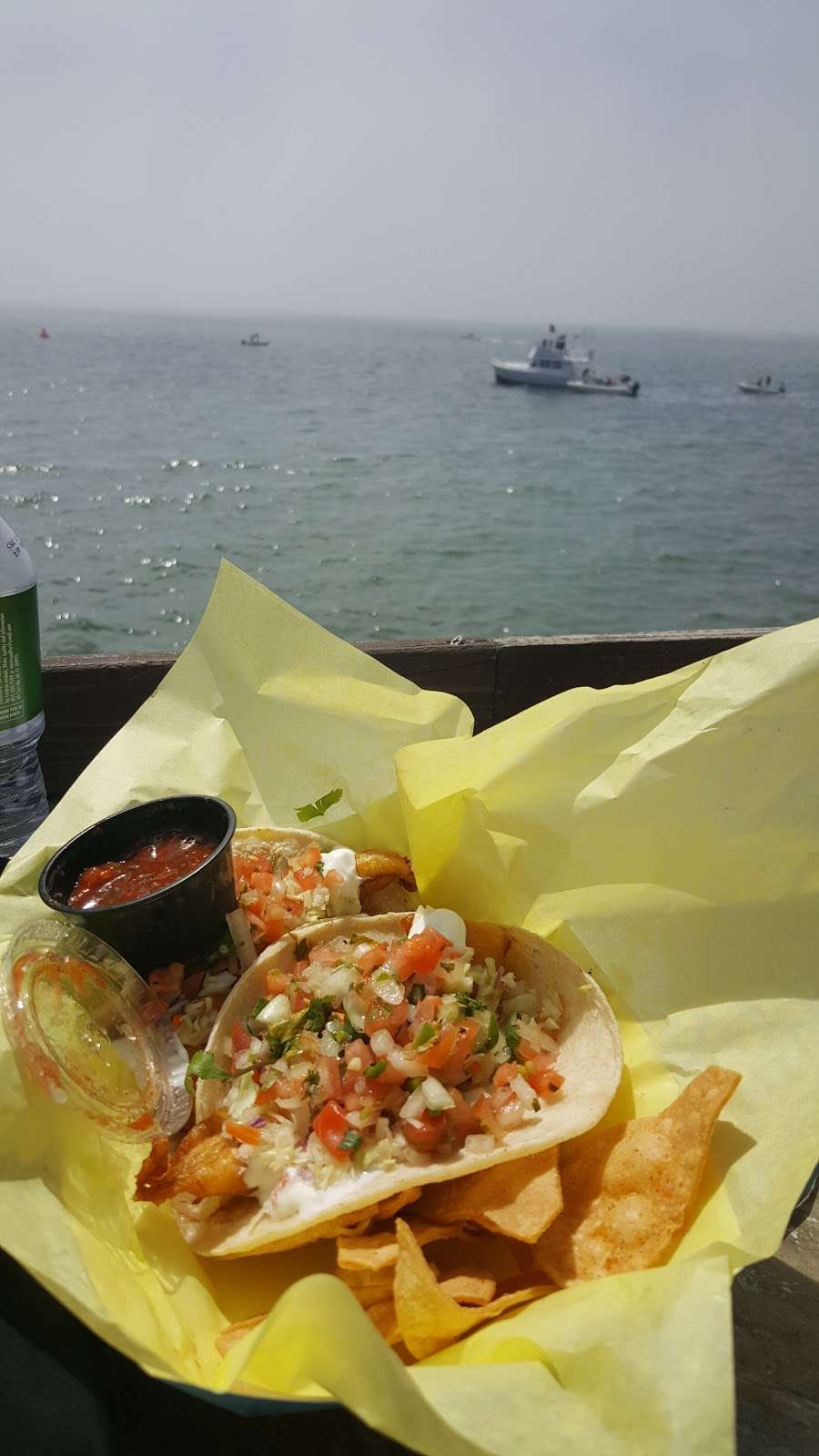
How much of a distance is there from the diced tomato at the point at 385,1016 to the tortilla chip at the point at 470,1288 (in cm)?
51

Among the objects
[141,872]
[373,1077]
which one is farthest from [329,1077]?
[141,872]

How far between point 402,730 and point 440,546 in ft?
82.8

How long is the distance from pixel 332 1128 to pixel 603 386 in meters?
75.0

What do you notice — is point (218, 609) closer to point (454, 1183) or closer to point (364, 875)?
point (364, 875)

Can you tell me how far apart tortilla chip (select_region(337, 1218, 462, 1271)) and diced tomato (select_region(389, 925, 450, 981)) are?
0.52 meters

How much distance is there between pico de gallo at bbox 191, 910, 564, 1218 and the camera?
2.04 meters

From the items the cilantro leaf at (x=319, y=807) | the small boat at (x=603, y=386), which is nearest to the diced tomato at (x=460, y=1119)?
the cilantro leaf at (x=319, y=807)

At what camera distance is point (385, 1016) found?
220 centimetres

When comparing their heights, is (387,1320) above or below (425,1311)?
below

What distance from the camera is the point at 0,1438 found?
144 cm

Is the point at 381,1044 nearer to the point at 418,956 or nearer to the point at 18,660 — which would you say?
the point at 418,956

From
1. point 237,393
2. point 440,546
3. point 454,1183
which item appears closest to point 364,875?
point 454,1183

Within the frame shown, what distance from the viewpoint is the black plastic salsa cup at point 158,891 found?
2.30 meters

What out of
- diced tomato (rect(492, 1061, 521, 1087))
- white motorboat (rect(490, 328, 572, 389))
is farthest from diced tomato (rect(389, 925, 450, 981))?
white motorboat (rect(490, 328, 572, 389))
